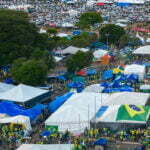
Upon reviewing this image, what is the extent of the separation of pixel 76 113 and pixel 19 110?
6.49ft

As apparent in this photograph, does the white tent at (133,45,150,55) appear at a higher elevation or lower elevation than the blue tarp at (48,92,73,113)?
higher

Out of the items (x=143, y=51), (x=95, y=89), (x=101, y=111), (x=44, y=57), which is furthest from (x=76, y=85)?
(x=143, y=51)

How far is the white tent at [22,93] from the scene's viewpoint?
556 inches

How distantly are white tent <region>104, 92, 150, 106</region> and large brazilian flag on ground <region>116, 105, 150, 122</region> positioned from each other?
0.95m

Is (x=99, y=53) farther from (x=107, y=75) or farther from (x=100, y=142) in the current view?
(x=100, y=142)

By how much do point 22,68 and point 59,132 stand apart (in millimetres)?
4734

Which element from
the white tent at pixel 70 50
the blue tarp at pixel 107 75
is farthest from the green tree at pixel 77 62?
the white tent at pixel 70 50

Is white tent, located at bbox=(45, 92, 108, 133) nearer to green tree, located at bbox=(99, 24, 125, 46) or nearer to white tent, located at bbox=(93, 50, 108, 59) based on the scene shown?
white tent, located at bbox=(93, 50, 108, 59)

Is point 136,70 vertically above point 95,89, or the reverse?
point 136,70

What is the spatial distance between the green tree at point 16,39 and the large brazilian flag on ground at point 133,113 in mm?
7567

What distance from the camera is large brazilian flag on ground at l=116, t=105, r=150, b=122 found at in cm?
1141

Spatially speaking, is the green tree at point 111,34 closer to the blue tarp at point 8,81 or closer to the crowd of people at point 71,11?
the blue tarp at point 8,81

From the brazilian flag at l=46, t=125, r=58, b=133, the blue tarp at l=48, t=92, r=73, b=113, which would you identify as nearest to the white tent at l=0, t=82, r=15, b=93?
the blue tarp at l=48, t=92, r=73, b=113

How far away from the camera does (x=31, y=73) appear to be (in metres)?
15.6
